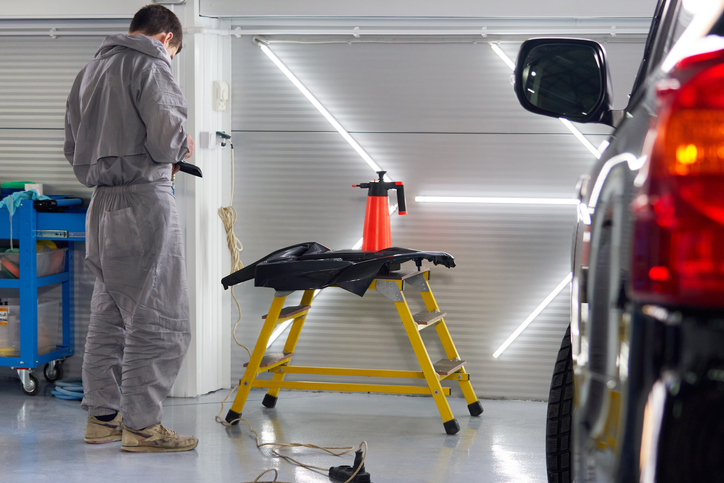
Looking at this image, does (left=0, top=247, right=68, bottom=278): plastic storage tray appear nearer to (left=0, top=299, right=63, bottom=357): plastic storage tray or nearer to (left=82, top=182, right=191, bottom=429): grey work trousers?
(left=0, top=299, right=63, bottom=357): plastic storage tray

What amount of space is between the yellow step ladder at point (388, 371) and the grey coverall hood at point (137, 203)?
0.39 m

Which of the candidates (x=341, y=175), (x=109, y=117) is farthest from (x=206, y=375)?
(x=109, y=117)

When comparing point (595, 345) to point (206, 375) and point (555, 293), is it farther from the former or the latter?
point (206, 375)

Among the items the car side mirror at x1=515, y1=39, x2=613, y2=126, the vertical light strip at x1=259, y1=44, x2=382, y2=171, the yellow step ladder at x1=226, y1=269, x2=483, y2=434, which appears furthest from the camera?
the vertical light strip at x1=259, y1=44, x2=382, y2=171

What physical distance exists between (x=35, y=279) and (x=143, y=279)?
1.05 m

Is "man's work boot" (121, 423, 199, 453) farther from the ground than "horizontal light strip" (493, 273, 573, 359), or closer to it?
closer to it

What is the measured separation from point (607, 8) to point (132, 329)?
257 centimetres

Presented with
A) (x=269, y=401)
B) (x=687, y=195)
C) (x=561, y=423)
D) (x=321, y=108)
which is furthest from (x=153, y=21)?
(x=687, y=195)

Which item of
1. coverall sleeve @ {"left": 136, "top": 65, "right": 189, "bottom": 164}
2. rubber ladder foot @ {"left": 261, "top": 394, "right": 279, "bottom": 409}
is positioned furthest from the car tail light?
rubber ladder foot @ {"left": 261, "top": 394, "right": 279, "bottom": 409}

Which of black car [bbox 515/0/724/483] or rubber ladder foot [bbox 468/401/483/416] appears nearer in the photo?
black car [bbox 515/0/724/483]

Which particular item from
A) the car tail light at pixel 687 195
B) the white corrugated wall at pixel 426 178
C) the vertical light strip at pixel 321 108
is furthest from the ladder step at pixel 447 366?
the car tail light at pixel 687 195

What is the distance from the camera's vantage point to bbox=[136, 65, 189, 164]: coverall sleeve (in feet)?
7.86

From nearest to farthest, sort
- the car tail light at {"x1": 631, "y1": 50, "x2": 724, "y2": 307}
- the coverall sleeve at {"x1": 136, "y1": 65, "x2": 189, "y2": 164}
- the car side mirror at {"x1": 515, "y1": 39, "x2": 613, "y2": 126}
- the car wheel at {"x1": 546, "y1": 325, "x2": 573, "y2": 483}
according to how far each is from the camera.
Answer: the car tail light at {"x1": 631, "y1": 50, "x2": 724, "y2": 307}, the car side mirror at {"x1": 515, "y1": 39, "x2": 613, "y2": 126}, the car wheel at {"x1": 546, "y1": 325, "x2": 573, "y2": 483}, the coverall sleeve at {"x1": 136, "y1": 65, "x2": 189, "y2": 164}

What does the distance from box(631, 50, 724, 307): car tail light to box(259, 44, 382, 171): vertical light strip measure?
9.10 ft
